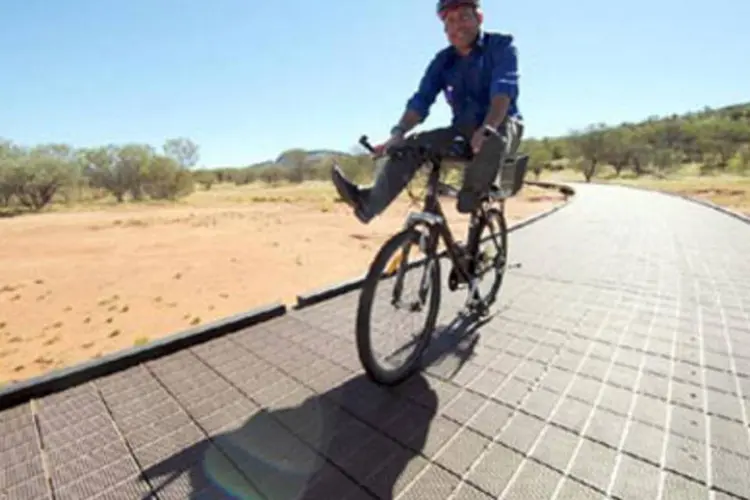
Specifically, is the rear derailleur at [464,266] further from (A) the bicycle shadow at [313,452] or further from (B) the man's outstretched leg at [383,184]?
(A) the bicycle shadow at [313,452]

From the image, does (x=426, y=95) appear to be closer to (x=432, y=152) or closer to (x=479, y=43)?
(x=479, y=43)

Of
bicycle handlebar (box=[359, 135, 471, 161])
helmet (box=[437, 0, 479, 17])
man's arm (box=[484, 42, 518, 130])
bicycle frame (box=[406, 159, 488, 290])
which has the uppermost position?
helmet (box=[437, 0, 479, 17])

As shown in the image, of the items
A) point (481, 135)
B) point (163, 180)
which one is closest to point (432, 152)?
point (481, 135)

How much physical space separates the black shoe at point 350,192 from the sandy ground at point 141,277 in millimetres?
955

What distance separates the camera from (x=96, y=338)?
485 centimetres

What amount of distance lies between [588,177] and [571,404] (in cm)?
5109

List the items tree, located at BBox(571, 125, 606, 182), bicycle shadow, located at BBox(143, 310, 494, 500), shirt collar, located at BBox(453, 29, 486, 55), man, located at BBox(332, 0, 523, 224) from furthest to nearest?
tree, located at BBox(571, 125, 606, 182)
shirt collar, located at BBox(453, 29, 486, 55)
man, located at BBox(332, 0, 523, 224)
bicycle shadow, located at BBox(143, 310, 494, 500)

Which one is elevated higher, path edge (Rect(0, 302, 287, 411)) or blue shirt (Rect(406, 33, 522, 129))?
blue shirt (Rect(406, 33, 522, 129))

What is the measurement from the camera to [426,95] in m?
2.62

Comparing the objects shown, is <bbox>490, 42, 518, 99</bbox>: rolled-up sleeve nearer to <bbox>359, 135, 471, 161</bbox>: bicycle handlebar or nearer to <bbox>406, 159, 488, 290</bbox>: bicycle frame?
<bbox>359, 135, 471, 161</bbox>: bicycle handlebar

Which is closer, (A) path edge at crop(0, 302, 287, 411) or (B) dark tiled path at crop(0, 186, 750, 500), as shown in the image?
(B) dark tiled path at crop(0, 186, 750, 500)

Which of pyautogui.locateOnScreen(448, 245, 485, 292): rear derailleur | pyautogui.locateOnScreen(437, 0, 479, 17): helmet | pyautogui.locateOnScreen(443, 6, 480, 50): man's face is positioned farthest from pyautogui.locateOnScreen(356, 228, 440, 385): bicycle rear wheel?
pyautogui.locateOnScreen(437, 0, 479, 17): helmet

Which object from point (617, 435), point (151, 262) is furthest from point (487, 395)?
A: point (151, 262)

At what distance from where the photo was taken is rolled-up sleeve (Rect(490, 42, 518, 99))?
2.25 metres
